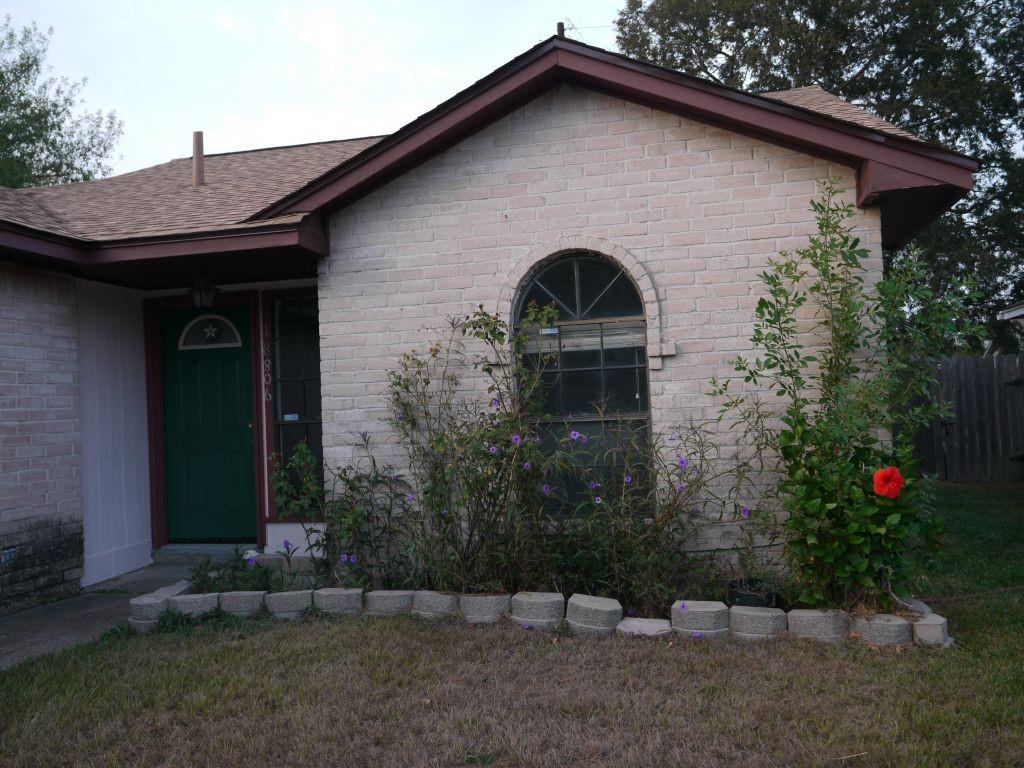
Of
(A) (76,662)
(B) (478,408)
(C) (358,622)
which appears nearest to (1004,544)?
(B) (478,408)

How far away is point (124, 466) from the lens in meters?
7.29

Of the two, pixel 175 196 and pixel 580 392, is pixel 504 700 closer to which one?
pixel 580 392

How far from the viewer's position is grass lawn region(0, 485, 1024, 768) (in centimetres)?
327

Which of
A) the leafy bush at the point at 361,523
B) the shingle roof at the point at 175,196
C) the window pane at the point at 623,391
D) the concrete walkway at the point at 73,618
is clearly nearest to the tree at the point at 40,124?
the shingle roof at the point at 175,196

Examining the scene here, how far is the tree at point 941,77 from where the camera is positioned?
49.3 ft

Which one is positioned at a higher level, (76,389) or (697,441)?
(76,389)

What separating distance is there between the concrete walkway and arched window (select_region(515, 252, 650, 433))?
3515mm

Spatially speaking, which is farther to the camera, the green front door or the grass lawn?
the green front door

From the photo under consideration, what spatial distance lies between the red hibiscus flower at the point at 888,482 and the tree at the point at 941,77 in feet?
38.1

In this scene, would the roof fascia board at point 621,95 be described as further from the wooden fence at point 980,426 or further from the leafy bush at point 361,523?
the wooden fence at point 980,426

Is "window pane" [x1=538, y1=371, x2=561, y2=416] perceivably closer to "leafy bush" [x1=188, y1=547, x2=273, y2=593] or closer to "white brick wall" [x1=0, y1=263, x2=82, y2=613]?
"leafy bush" [x1=188, y1=547, x2=273, y2=593]

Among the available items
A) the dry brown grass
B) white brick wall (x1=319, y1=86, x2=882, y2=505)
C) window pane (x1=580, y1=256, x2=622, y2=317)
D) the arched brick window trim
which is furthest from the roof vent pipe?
the dry brown grass

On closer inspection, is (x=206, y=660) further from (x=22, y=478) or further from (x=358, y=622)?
Result: (x=22, y=478)

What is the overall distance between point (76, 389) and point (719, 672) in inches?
220
